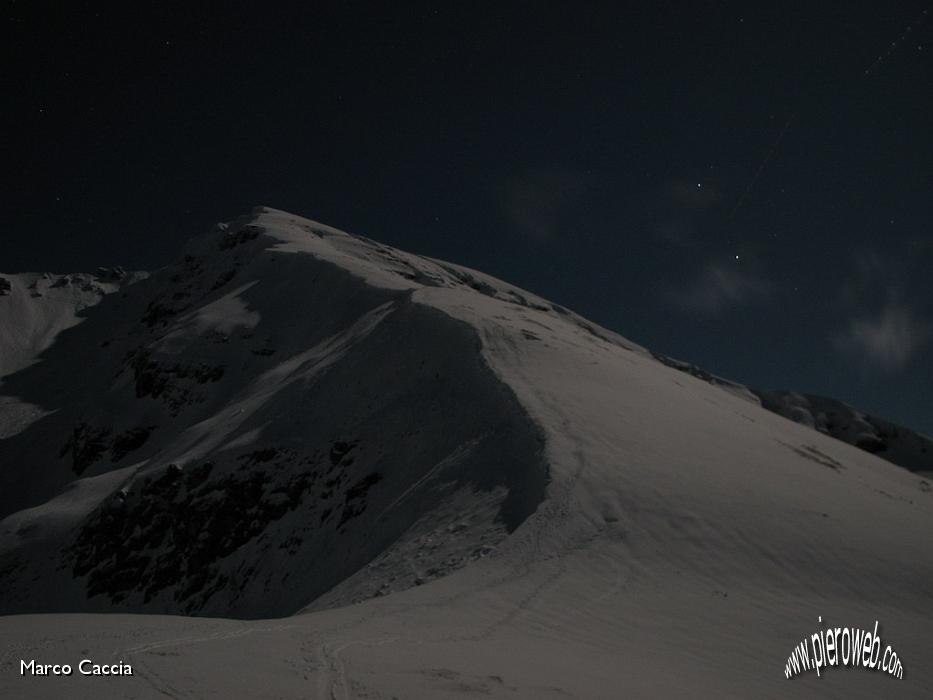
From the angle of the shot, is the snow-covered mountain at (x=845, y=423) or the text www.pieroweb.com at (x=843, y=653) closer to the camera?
the text www.pieroweb.com at (x=843, y=653)

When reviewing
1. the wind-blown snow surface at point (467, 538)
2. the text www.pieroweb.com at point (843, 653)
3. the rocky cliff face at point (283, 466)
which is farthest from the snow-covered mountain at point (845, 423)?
the text www.pieroweb.com at point (843, 653)

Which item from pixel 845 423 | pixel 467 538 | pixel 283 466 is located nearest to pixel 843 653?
pixel 467 538

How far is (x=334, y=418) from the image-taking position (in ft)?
91.5

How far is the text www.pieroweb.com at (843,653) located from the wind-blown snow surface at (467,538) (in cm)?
22

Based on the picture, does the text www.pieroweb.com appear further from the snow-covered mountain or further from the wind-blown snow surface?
the snow-covered mountain

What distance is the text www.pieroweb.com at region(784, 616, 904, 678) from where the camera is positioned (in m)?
9.23

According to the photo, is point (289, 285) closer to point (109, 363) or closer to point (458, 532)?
point (109, 363)

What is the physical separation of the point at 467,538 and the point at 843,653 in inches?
317

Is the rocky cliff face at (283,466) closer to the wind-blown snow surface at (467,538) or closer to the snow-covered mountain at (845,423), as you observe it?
the wind-blown snow surface at (467,538)

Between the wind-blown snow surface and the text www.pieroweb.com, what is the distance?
8.7 inches

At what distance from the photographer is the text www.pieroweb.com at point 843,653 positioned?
9.23 m

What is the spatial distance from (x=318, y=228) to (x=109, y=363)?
38.5 metres

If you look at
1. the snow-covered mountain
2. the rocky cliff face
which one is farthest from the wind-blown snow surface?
the snow-covered mountain

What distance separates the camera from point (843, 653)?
32.6 feet
